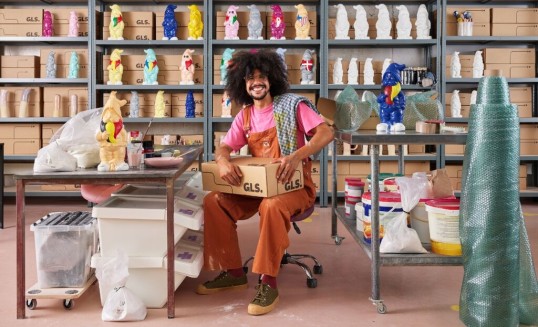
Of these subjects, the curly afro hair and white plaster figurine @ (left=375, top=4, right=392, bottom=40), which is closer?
the curly afro hair

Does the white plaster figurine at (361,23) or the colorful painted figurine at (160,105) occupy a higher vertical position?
the white plaster figurine at (361,23)

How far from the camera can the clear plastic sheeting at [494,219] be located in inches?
95.5

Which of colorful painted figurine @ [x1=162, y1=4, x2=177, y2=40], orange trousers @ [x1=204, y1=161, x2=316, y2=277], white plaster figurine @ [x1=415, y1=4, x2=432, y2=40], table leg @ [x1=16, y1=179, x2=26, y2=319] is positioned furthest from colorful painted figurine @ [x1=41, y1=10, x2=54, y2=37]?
table leg @ [x1=16, y1=179, x2=26, y2=319]

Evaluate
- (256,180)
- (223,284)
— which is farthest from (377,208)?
(223,284)

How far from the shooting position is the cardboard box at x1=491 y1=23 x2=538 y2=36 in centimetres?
621

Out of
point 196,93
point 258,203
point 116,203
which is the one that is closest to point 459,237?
point 258,203

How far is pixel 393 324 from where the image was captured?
2.66m

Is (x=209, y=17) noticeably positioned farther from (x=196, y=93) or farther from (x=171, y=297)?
(x=171, y=297)

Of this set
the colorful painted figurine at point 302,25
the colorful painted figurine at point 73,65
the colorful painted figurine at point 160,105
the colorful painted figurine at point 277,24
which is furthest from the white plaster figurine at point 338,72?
the colorful painted figurine at point 73,65

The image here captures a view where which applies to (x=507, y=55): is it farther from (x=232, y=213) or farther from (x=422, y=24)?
(x=232, y=213)

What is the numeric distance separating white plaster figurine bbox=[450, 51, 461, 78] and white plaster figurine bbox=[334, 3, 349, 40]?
1137 mm

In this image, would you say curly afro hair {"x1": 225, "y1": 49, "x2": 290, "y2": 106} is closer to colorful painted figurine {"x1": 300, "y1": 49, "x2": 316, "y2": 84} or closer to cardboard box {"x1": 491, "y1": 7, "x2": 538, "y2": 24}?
colorful painted figurine {"x1": 300, "y1": 49, "x2": 316, "y2": 84}

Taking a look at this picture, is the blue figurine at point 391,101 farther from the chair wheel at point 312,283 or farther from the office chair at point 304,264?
the chair wheel at point 312,283

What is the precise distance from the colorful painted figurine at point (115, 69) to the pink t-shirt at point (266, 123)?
313 centimetres
